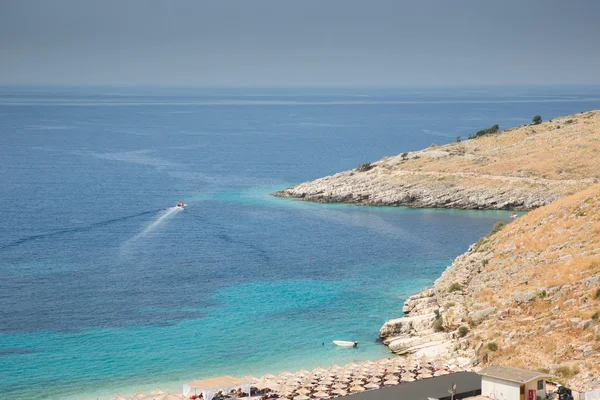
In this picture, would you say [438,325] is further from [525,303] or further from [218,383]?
[218,383]

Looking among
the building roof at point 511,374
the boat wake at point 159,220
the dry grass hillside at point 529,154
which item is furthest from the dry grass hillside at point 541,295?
the dry grass hillside at point 529,154

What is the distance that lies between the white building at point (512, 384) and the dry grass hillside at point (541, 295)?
17.3ft

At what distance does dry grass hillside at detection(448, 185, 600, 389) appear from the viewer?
182ft

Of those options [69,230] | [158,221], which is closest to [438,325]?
[69,230]

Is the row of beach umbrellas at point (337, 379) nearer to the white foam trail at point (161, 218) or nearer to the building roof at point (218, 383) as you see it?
the building roof at point (218, 383)

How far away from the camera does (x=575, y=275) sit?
62.5 m

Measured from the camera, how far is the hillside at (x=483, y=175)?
13550cm

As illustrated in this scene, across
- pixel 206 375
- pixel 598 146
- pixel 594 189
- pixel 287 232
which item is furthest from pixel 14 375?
pixel 598 146

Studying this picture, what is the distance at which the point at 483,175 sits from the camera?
143 m

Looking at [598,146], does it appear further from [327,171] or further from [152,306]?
[152,306]

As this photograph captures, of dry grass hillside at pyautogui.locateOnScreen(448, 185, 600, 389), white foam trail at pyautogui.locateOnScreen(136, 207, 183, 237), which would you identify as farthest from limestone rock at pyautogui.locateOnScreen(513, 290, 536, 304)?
white foam trail at pyautogui.locateOnScreen(136, 207, 183, 237)

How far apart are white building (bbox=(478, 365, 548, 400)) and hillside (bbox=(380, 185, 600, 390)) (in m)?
5.28

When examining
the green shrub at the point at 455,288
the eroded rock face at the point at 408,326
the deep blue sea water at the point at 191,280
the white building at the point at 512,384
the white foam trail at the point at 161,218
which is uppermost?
the white building at the point at 512,384

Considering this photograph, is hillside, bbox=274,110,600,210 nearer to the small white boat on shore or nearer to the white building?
the small white boat on shore
